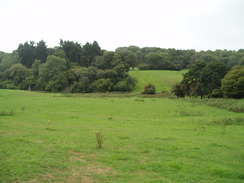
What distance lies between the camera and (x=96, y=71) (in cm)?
8581

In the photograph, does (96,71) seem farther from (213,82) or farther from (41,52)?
(41,52)

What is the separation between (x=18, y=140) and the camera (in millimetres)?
13172

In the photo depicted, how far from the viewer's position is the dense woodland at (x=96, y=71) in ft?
195

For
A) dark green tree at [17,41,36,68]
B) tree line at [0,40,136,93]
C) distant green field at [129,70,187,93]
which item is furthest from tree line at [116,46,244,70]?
dark green tree at [17,41,36,68]

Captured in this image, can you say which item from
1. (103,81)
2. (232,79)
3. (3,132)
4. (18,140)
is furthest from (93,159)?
(103,81)

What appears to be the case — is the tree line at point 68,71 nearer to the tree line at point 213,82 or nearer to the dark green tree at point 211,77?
the tree line at point 213,82

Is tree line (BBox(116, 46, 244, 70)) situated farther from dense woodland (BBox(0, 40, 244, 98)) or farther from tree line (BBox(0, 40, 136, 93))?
tree line (BBox(0, 40, 136, 93))

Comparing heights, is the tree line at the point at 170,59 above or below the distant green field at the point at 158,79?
above

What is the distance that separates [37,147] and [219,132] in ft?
53.5

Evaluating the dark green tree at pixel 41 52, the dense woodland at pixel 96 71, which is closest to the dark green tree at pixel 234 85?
the dense woodland at pixel 96 71

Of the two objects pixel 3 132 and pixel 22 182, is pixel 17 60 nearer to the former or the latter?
pixel 3 132

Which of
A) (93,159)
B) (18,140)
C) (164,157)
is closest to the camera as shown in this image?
(93,159)

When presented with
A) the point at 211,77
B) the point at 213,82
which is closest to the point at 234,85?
the point at 213,82

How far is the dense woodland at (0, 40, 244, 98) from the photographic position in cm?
5938
